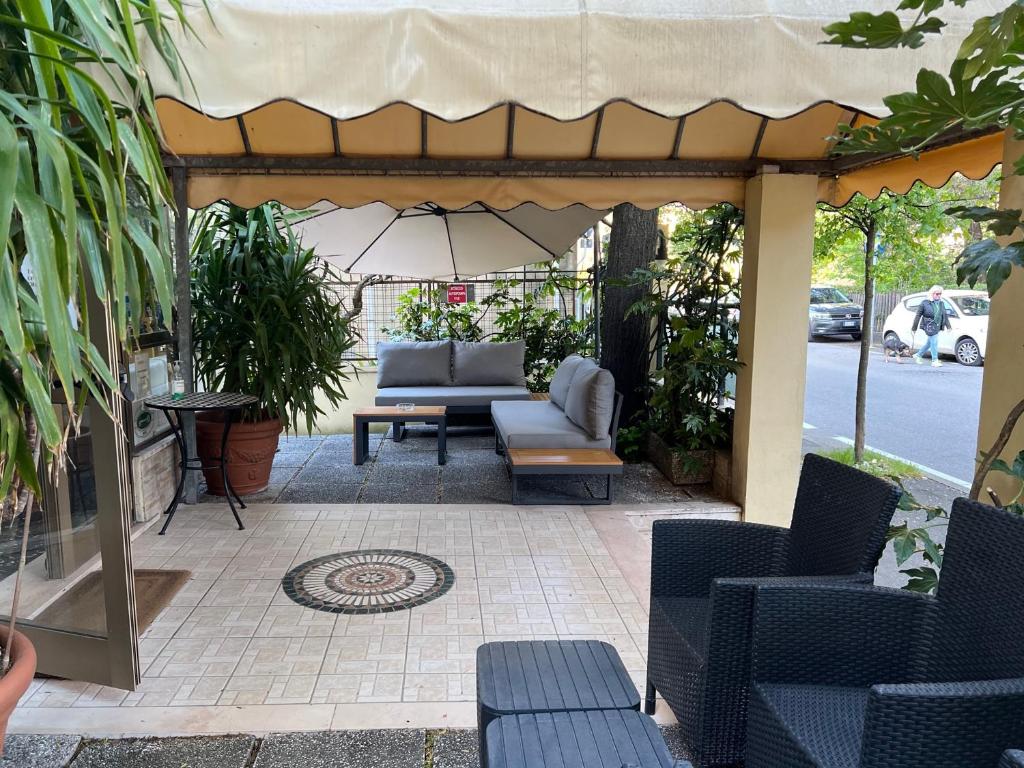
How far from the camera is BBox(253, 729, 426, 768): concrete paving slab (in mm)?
2123

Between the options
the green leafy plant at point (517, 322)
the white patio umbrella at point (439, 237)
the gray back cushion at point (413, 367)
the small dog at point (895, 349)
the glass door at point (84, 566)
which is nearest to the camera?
the glass door at point (84, 566)

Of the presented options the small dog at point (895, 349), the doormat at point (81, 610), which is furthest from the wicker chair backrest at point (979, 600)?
the small dog at point (895, 349)

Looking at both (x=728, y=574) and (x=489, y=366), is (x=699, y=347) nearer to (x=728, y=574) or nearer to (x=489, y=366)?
(x=489, y=366)

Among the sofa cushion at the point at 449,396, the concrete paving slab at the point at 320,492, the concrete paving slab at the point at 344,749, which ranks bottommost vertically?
the concrete paving slab at the point at 344,749

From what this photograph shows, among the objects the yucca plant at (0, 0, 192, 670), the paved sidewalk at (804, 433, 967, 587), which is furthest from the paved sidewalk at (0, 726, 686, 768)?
the paved sidewalk at (804, 433, 967, 587)

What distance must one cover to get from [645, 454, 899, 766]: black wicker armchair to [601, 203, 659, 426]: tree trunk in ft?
14.0

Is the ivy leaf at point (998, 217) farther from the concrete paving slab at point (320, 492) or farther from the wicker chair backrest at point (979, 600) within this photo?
the concrete paving slab at point (320, 492)

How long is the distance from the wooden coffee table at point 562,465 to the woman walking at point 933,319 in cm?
1187

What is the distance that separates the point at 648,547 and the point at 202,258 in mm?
3505

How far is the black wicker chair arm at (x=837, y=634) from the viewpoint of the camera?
1.77 m

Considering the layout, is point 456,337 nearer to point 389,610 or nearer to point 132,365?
point 132,365

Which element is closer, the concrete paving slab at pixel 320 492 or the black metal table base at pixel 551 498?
the black metal table base at pixel 551 498

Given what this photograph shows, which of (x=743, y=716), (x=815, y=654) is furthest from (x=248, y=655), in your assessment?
(x=815, y=654)

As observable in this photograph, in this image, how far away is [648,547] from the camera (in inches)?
159
